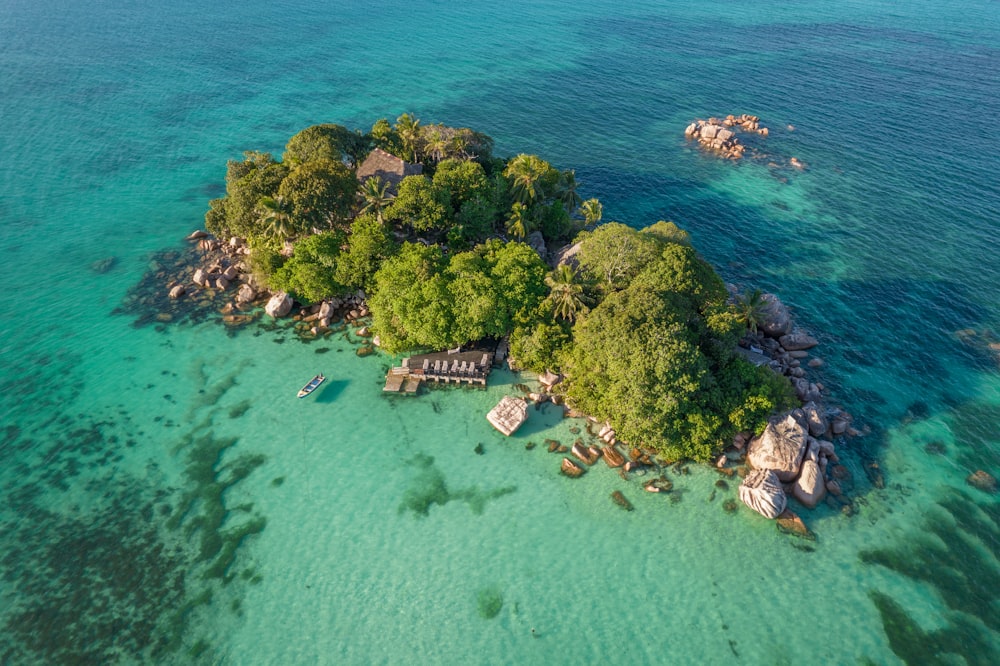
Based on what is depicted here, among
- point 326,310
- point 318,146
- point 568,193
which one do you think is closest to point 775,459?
point 568,193

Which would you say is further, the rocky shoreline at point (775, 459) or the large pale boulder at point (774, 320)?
the large pale boulder at point (774, 320)

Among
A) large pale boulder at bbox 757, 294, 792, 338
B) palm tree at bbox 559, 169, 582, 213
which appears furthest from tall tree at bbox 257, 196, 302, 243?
large pale boulder at bbox 757, 294, 792, 338

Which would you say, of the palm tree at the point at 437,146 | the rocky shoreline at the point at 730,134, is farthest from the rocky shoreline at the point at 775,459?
the rocky shoreline at the point at 730,134

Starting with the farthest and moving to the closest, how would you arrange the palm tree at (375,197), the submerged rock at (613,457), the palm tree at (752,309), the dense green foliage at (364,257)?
the palm tree at (375,197), the dense green foliage at (364,257), the palm tree at (752,309), the submerged rock at (613,457)

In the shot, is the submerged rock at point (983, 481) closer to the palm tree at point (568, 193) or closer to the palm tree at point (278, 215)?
the palm tree at point (568, 193)

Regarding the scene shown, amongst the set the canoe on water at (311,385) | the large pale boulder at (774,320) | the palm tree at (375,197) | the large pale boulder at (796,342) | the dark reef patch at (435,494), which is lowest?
the dark reef patch at (435,494)

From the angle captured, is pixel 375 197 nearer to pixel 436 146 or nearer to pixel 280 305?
pixel 436 146
